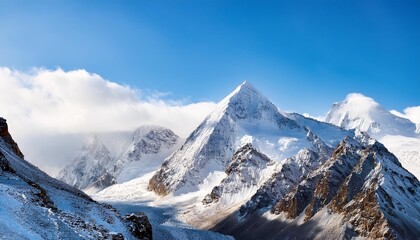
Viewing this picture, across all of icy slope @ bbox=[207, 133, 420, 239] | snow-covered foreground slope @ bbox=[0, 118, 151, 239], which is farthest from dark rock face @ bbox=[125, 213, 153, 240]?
icy slope @ bbox=[207, 133, 420, 239]

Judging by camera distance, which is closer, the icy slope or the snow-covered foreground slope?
the snow-covered foreground slope

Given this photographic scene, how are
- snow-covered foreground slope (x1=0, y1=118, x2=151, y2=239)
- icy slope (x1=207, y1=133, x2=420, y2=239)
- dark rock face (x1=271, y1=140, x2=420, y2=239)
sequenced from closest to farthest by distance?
snow-covered foreground slope (x1=0, y1=118, x2=151, y2=239), dark rock face (x1=271, y1=140, x2=420, y2=239), icy slope (x1=207, y1=133, x2=420, y2=239)

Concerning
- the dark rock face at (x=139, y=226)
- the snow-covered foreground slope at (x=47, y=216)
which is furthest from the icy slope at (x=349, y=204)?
the snow-covered foreground slope at (x=47, y=216)

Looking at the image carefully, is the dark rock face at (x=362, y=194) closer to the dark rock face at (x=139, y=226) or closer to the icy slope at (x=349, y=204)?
the icy slope at (x=349, y=204)

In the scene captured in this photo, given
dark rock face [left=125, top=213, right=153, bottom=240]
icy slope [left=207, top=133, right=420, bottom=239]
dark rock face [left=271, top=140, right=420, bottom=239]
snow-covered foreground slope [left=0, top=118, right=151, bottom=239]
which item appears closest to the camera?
snow-covered foreground slope [left=0, top=118, right=151, bottom=239]

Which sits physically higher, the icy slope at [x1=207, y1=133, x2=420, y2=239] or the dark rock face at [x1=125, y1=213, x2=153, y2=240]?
the icy slope at [x1=207, y1=133, x2=420, y2=239]

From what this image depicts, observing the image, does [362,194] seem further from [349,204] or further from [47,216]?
[47,216]

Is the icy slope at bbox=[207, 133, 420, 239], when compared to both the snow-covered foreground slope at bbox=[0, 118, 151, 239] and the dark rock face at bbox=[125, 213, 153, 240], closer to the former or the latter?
the dark rock face at bbox=[125, 213, 153, 240]
